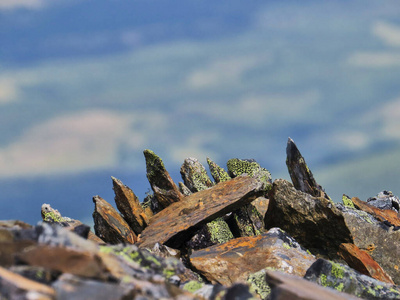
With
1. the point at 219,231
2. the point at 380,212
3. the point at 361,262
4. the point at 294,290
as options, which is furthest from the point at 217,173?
the point at 294,290

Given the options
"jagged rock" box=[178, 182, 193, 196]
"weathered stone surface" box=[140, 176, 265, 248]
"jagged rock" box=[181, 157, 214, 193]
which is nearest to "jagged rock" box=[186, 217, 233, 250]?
"weathered stone surface" box=[140, 176, 265, 248]

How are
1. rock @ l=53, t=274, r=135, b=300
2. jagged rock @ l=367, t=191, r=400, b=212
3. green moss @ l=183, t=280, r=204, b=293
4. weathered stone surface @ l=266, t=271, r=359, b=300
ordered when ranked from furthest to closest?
jagged rock @ l=367, t=191, r=400, b=212 < green moss @ l=183, t=280, r=204, b=293 < weathered stone surface @ l=266, t=271, r=359, b=300 < rock @ l=53, t=274, r=135, b=300

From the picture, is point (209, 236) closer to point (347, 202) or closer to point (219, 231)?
point (219, 231)

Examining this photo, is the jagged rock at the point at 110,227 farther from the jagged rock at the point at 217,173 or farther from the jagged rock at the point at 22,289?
the jagged rock at the point at 22,289

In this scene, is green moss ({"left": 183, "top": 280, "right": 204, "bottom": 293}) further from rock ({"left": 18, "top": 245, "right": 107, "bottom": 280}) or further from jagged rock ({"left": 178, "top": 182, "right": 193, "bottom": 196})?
jagged rock ({"left": 178, "top": 182, "right": 193, "bottom": 196})

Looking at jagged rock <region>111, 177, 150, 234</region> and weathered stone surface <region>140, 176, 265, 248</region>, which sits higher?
jagged rock <region>111, 177, 150, 234</region>

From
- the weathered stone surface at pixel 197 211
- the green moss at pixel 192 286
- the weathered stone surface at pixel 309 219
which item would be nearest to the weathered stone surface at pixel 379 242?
the weathered stone surface at pixel 309 219
